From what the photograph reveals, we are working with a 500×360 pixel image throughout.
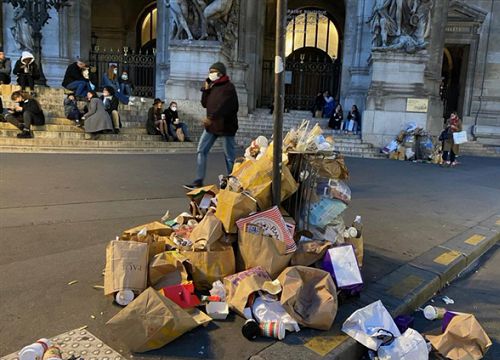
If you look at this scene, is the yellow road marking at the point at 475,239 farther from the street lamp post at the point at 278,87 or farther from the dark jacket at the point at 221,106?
the dark jacket at the point at 221,106

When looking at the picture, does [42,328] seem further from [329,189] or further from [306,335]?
[329,189]

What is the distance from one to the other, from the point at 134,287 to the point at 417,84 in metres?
15.9

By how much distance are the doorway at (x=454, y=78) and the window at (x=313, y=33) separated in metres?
7.06

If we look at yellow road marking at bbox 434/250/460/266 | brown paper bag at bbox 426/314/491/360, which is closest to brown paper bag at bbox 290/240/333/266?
brown paper bag at bbox 426/314/491/360

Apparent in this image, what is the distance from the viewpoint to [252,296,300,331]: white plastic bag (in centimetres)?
298

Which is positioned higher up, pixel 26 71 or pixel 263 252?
pixel 26 71

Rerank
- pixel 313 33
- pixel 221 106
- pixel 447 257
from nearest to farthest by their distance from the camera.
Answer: pixel 447 257
pixel 221 106
pixel 313 33

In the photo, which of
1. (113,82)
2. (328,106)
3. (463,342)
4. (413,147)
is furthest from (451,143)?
(113,82)

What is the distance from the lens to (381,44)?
16.9 meters

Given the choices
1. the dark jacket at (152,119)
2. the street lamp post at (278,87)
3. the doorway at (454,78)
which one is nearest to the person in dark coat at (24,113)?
the dark jacket at (152,119)

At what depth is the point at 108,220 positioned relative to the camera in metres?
5.38

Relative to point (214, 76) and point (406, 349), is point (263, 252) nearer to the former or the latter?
point (406, 349)

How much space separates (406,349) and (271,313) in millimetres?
880

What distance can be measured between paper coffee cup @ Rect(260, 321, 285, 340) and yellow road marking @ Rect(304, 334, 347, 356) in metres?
0.17
